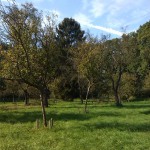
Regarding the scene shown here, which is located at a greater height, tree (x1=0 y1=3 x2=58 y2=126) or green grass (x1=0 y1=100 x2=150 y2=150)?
tree (x1=0 y1=3 x2=58 y2=126)

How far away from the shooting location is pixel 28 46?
27047mm

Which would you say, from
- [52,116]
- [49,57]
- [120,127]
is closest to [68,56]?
[52,116]

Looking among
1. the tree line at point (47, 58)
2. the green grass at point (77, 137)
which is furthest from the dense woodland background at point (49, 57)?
the green grass at point (77, 137)

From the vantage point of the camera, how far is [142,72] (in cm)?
10262

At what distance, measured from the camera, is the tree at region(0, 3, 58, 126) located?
26.4 meters

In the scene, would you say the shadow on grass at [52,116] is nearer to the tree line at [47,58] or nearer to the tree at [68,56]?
the tree line at [47,58]

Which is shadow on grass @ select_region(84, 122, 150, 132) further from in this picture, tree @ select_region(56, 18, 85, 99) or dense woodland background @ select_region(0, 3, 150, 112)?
tree @ select_region(56, 18, 85, 99)

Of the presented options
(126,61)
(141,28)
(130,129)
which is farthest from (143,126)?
(141,28)

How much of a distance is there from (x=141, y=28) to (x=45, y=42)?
84703mm

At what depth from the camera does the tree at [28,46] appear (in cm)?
2639

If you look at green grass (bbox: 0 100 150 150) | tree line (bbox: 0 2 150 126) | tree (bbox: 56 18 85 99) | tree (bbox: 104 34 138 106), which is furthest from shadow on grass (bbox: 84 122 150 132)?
tree (bbox: 56 18 85 99)

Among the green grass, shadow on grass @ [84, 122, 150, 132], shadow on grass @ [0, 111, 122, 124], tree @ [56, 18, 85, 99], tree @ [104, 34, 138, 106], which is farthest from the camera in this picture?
tree @ [56, 18, 85, 99]

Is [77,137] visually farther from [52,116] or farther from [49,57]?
[52,116]

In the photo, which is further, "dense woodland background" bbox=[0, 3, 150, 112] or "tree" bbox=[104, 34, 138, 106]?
"tree" bbox=[104, 34, 138, 106]
